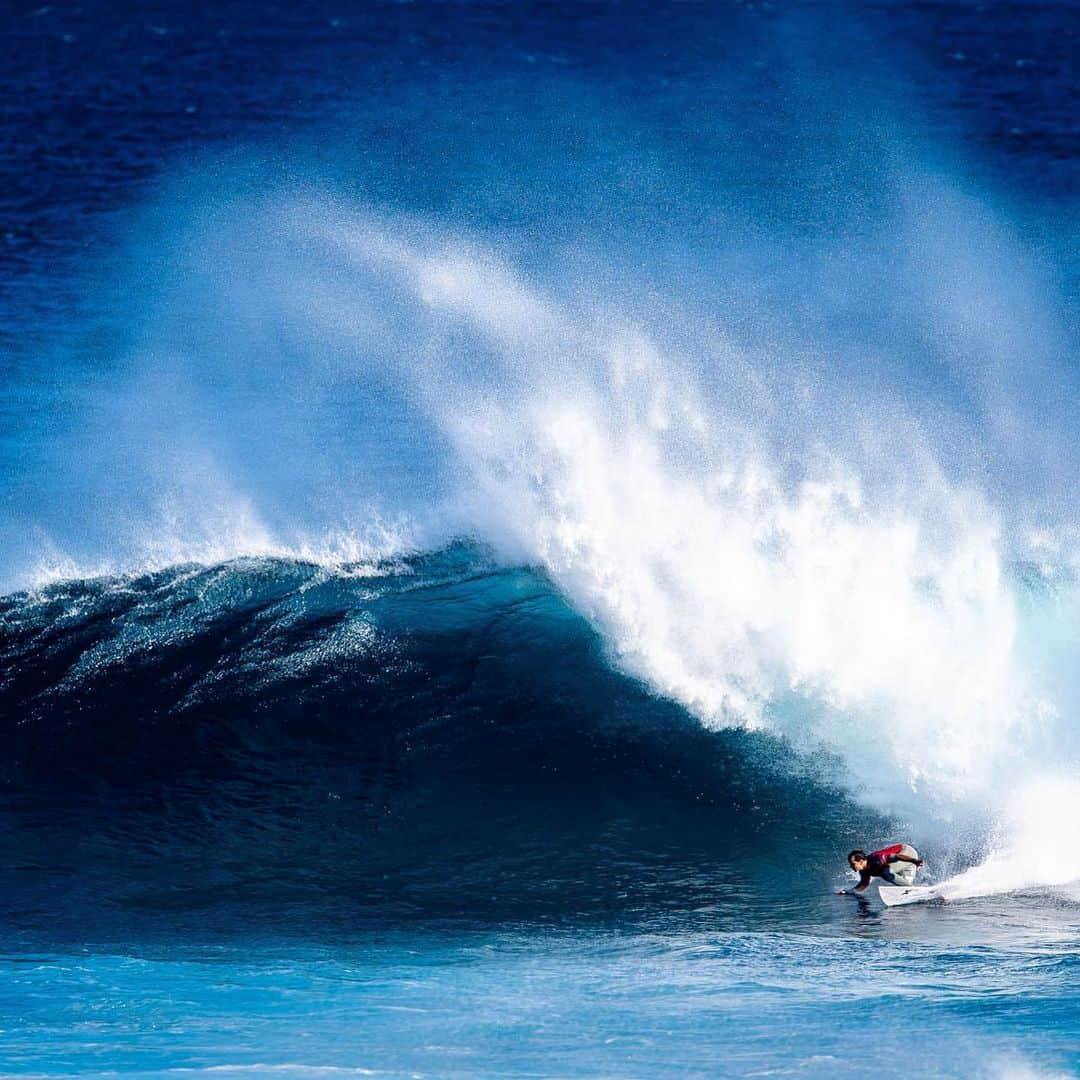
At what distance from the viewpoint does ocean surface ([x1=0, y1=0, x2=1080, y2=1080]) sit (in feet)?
33.7

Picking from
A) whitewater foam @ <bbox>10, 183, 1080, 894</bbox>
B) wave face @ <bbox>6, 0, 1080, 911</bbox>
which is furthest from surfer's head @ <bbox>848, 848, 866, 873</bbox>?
whitewater foam @ <bbox>10, 183, 1080, 894</bbox>

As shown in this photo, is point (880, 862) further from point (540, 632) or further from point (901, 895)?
point (540, 632)

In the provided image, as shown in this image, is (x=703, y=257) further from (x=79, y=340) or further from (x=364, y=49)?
(x=364, y=49)

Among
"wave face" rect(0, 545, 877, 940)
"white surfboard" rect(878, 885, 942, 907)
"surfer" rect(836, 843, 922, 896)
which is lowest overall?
"white surfboard" rect(878, 885, 942, 907)

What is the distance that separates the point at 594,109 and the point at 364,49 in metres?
11.2

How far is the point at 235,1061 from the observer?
30.5 ft

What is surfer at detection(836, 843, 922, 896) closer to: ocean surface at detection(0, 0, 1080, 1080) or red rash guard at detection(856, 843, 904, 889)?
red rash guard at detection(856, 843, 904, 889)

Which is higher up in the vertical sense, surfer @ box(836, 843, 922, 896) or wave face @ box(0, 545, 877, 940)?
wave face @ box(0, 545, 877, 940)

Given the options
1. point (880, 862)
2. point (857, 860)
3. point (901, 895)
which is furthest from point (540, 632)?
point (901, 895)

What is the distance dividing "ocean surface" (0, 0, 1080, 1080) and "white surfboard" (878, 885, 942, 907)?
0.11m

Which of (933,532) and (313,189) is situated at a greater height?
(313,189)

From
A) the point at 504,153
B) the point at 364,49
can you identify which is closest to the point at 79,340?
the point at 504,153

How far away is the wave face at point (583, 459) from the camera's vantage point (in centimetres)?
1473

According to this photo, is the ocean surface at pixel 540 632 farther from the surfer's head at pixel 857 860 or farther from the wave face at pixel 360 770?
the surfer's head at pixel 857 860
